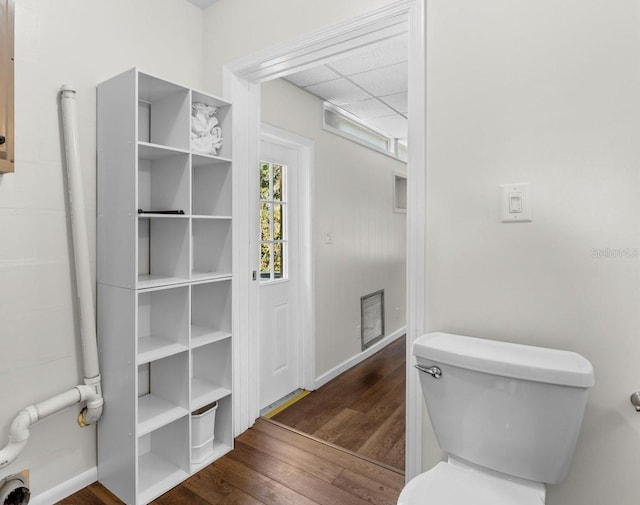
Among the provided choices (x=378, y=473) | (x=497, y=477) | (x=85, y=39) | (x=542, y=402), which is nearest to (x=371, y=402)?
(x=378, y=473)

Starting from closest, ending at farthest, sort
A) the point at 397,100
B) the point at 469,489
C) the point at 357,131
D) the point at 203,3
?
the point at 469,489 < the point at 203,3 < the point at 397,100 < the point at 357,131

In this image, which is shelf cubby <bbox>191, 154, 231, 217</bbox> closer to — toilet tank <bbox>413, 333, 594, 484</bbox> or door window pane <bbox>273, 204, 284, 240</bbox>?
door window pane <bbox>273, 204, 284, 240</bbox>

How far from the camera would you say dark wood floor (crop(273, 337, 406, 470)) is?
7.23 ft

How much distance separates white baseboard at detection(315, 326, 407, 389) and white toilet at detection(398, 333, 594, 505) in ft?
6.24

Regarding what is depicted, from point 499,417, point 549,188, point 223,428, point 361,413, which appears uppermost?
point 549,188

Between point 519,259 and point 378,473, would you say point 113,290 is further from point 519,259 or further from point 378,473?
point 519,259

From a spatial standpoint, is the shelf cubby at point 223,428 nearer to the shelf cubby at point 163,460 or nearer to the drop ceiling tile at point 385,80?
the shelf cubby at point 163,460

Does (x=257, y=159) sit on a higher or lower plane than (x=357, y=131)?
A: lower

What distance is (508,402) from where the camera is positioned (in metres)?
1.18

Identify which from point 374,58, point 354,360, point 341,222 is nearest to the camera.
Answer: point 374,58

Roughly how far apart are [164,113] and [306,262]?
58.7 inches

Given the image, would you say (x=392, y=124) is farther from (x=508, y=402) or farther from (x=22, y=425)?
(x=22, y=425)

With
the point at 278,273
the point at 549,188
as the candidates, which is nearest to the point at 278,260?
the point at 278,273

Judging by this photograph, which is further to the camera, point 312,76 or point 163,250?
point 312,76
